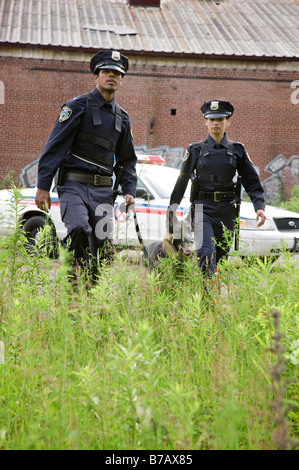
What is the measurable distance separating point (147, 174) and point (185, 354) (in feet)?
21.7

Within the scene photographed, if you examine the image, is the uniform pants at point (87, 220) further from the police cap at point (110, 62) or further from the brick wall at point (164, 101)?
the brick wall at point (164, 101)

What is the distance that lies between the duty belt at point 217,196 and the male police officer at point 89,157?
2.48ft

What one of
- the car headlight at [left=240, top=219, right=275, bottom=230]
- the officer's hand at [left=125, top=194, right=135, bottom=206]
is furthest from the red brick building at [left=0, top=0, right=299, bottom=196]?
the officer's hand at [left=125, top=194, right=135, bottom=206]

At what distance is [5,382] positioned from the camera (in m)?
2.96

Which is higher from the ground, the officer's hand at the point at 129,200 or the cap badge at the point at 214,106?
the cap badge at the point at 214,106

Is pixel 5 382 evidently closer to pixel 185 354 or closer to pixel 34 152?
pixel 185 354

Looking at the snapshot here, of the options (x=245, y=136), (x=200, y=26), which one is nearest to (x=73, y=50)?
(x=200, y=26)

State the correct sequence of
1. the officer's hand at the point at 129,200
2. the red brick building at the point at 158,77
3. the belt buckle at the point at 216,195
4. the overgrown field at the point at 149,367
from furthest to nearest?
the red brick building at the point at 158,77, the belt buckle at the point at 216,195, the officer's hand at the point at 129,200, the overgrown field at the point at 149,367

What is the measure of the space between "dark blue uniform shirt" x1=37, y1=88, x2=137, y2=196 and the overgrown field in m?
0.86

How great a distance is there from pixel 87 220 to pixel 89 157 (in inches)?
25.3

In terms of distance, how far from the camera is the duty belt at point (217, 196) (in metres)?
5.44

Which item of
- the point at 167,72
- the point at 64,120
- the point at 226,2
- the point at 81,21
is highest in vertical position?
the point at 226,2

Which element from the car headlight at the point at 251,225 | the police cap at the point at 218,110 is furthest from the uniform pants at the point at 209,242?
the car headlight at the point at 251,225

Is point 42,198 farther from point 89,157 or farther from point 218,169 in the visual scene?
point 218,169
